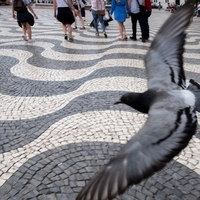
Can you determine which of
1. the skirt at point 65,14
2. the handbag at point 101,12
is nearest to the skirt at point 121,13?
the handbag at point 101,12

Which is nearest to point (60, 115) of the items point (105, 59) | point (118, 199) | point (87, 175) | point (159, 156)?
point (87, 175)

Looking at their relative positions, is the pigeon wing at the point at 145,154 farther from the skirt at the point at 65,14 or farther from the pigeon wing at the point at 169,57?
the skirt at the point at 65,14

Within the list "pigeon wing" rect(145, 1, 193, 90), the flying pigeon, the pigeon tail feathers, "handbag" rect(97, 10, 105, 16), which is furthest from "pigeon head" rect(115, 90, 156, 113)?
"handbag" rect(97, 10, 105, 16)

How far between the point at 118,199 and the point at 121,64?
131 inches

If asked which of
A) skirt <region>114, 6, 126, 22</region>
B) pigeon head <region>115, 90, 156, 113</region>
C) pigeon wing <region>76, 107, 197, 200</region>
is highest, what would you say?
skirt <region>114, 6, 126, 22</region>

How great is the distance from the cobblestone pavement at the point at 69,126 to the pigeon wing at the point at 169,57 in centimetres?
69

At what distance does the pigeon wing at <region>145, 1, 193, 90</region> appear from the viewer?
1.87 meters

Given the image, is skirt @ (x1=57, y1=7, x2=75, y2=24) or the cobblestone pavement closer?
Answer: the cobblestone pavement

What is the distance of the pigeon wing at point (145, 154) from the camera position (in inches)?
47.2

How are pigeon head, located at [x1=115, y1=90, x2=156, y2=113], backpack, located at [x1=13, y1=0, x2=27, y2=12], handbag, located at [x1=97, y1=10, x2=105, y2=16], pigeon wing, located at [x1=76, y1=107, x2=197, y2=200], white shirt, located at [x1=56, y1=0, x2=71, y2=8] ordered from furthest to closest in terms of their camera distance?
handbag, located at [x1=97, y1=10, x2=105, y2=16]
white shirt, located at [x1=56, y1=0, x2=71, y2=8]
backpack, located at [x1=13, y1=0, x2=27, y2=12]
pigeon head, located at [x1=115, y1=90, x2=156, y2=113]
pigeon wing, located at [x1=76, y1=107, x2=197, y2=200]

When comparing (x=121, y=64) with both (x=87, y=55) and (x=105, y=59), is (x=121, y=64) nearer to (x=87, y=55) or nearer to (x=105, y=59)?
(x=105, y=59)

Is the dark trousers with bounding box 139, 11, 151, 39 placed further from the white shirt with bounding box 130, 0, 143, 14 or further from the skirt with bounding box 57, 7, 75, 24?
the skirt with bounding box 57, 7, 75, 24

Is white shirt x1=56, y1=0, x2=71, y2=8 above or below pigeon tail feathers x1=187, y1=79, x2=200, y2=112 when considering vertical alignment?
above

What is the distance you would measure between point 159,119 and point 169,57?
0.61 meters
